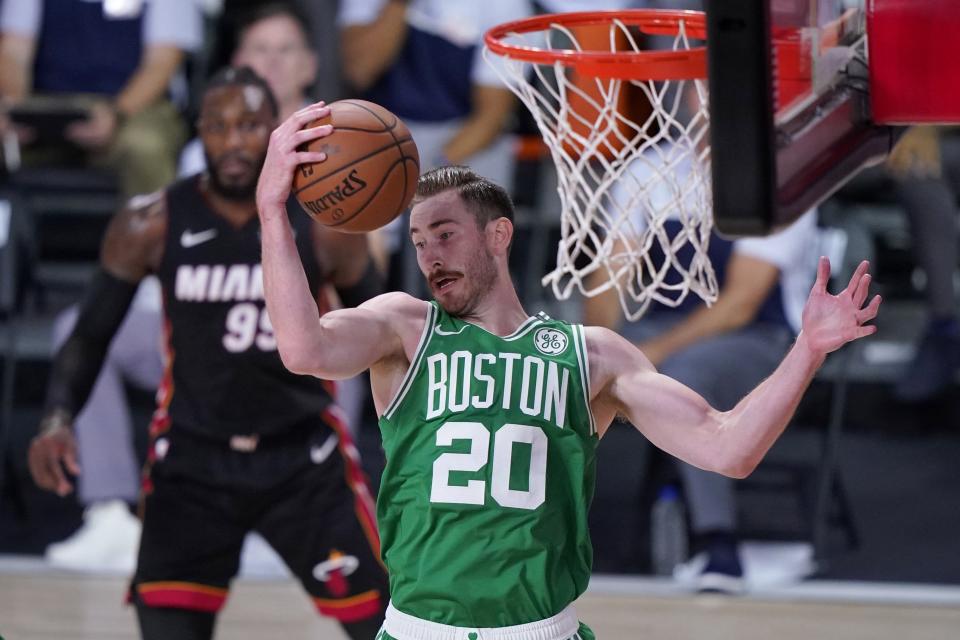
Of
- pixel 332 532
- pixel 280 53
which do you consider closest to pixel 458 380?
pixel 332 532

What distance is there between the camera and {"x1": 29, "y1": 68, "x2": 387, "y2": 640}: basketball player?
438cm

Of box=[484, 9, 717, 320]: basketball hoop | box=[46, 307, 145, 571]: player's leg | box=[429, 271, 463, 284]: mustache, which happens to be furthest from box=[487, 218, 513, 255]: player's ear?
box=[46, 307, 145, 571]: player's leg

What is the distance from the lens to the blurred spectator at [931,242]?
7344mm

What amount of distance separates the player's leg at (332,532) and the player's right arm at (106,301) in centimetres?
66

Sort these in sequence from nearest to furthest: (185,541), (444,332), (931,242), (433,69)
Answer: (444,332) → (185,541) → (931,242) → (433,69)

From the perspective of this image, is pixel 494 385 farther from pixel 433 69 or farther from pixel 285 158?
pixel 433 69

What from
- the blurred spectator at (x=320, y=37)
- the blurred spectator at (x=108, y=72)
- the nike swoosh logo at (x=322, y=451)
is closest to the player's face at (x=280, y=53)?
the blurred spectator at (x=320, y=37)

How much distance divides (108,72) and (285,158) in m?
5.12

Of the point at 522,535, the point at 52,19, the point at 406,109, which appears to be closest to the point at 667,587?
the point at 406,109

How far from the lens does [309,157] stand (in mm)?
2965

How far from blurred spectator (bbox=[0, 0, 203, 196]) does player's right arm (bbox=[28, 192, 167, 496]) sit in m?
2.87

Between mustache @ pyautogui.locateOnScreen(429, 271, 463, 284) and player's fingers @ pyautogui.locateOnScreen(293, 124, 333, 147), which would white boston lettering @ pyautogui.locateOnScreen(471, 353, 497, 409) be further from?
player's fingers @ pyautogui.locateOnScreen(293, 124, 333, 147)

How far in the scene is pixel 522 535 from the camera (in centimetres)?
312

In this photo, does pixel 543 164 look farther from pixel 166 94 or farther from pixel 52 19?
pixel 52 19
